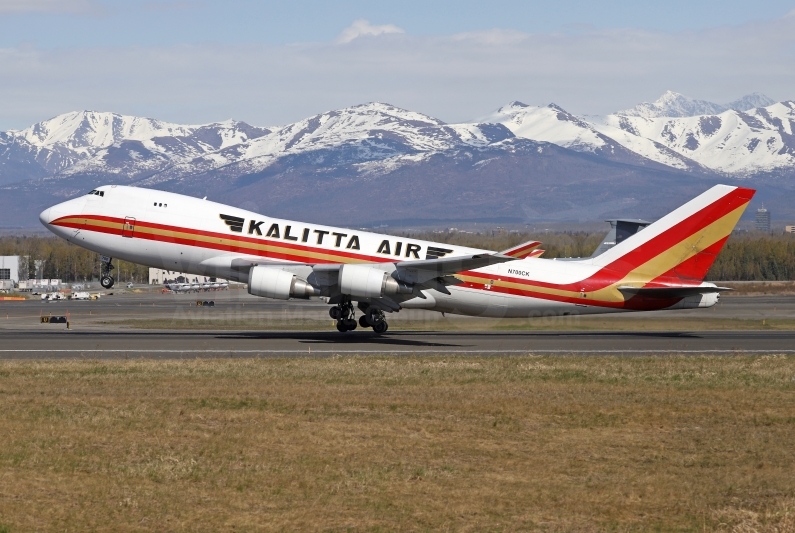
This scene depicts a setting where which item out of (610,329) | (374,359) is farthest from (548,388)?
(610,329)

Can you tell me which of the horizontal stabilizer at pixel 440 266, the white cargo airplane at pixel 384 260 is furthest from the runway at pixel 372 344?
the horizontal stabilizer at pixel 440 266

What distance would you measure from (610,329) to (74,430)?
113ft

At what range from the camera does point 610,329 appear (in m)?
49.5

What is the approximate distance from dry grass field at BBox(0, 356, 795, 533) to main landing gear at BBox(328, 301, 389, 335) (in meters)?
13.4

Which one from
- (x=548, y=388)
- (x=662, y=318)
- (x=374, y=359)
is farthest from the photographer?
(x=662, y=318)

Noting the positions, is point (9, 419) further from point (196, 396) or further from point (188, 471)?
point (188, 471)

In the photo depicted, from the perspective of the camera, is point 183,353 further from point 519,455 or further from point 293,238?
point 519,455

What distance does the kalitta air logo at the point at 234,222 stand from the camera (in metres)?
40.7

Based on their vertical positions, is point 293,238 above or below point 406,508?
above

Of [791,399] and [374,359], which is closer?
[791,399]

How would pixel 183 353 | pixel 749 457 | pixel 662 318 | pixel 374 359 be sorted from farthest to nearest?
1. pixel 662 318
2. pixel 183 353
3. pixel 374 359
4. pixel 749 457

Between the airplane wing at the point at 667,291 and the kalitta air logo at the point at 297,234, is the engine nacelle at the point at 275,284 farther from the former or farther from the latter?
the airplane wing at the point at 667,291

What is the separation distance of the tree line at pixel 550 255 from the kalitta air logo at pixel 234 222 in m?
66.3

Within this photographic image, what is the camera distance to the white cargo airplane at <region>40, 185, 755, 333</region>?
39.4m
